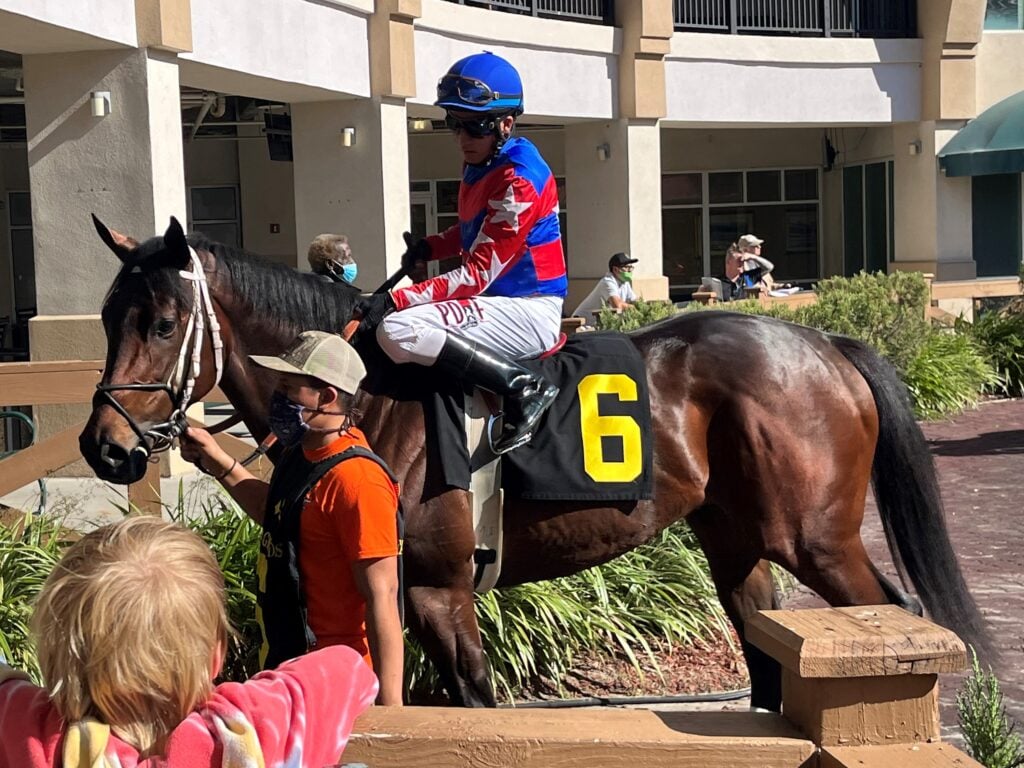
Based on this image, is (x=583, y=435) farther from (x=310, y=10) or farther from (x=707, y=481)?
(x=310, y=10)

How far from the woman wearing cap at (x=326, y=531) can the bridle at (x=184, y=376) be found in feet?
2.38

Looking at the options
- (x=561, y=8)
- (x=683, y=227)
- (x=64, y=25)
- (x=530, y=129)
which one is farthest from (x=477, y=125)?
(x=683, y=227)

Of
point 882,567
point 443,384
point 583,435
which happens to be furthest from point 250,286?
point 882,567

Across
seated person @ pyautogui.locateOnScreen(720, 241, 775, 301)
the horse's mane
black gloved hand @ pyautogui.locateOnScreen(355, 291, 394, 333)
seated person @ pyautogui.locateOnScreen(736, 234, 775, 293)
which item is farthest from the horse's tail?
seated person @ pyautogui.locateOnScreen(736, 234, 775, 293)

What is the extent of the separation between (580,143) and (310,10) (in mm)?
8074

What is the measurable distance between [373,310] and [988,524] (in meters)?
6.62

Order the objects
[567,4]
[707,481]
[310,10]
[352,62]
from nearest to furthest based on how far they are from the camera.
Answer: [707,481] → [310,10] → [352,62] → [567,4]

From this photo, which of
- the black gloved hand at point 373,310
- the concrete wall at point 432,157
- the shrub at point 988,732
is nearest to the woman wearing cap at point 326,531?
the black gloved hand at point 373,310

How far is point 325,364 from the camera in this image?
3.33 metres

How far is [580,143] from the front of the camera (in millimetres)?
21594

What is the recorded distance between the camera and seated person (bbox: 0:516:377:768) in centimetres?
189

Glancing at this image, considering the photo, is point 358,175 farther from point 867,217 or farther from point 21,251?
point 867,217

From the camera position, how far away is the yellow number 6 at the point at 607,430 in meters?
4.61

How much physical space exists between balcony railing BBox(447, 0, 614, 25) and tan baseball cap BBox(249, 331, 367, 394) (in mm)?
16022
